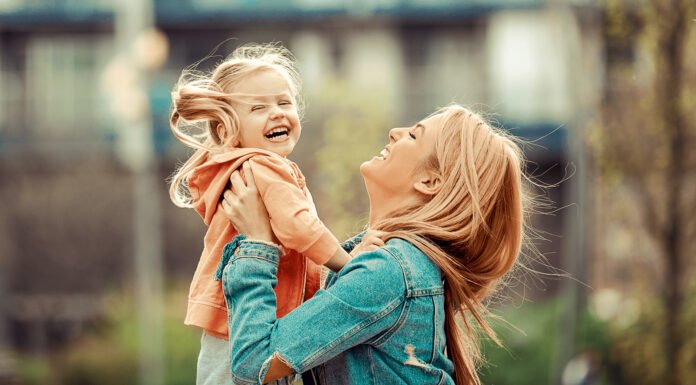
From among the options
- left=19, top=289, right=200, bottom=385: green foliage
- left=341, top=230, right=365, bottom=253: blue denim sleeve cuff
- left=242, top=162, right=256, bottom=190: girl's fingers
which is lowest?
left=19, top=289, right=200, bottom=385: green foliage

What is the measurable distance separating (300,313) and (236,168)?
1.44ft

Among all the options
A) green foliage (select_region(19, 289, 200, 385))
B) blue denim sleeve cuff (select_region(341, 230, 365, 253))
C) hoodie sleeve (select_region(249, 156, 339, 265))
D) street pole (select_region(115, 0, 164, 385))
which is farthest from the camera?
street pole (select_region(115, 0, 164, 385))

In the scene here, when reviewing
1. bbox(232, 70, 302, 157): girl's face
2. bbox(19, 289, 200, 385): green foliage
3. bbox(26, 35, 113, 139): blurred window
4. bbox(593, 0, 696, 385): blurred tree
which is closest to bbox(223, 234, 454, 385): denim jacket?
bbox(232, 70, 302, 157): girl's face

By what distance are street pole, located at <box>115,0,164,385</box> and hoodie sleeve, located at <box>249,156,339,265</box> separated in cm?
1373

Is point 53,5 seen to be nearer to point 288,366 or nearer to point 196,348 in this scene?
point 196,348

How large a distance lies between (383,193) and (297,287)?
36cm

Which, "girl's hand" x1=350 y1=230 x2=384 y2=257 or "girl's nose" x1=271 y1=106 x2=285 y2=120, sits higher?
"girl's nose" x1=271 y1=106 x2=285 y2=120

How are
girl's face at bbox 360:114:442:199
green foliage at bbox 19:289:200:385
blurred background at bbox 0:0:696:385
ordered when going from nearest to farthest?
girl's face at bbox 360:114:442:199 → blurred background at bbox 0:0:696:385 → green foliage at bbox 19:289:200:385

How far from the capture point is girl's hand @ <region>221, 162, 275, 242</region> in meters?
2.80

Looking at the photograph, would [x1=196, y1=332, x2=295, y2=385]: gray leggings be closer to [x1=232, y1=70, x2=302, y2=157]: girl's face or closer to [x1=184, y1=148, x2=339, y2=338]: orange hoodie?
[x1=184, y1=148, x2=339, y2=338]: orange hoodie

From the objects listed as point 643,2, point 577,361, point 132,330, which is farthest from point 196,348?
point 643,2

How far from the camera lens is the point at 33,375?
55.8ft

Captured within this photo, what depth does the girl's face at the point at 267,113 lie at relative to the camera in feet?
9.67

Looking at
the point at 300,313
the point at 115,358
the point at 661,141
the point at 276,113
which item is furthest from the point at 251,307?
the point at 115,358
